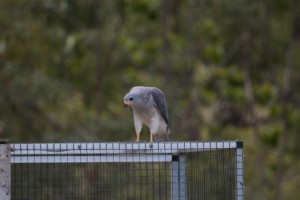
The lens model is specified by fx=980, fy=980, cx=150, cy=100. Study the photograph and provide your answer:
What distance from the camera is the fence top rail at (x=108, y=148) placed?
646 centimetres

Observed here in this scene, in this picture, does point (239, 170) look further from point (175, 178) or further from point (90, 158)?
point (90, 158)

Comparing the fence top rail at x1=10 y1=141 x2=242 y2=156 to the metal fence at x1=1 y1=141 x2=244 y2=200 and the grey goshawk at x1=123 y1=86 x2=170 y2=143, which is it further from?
the grey goshawk at x1=123 y1=86 x2=170 y2=143

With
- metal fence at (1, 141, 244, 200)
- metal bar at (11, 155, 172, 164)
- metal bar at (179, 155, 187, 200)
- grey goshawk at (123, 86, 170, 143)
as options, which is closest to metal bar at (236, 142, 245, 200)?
metal fence at (1, 141, 244, 200)

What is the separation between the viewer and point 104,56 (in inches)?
774

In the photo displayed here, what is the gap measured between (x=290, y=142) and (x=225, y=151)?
1568 cm

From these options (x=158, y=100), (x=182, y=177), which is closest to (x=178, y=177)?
(x=182, y=177)

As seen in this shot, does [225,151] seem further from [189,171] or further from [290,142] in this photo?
[290,142]

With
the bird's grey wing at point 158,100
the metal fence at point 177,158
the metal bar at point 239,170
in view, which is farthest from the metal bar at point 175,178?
the bird's grey wing at point 158,100

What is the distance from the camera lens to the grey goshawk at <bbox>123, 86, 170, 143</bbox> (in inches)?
351

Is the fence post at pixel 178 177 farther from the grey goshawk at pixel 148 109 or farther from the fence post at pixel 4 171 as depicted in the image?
the grey goshawk at pixel 148 109

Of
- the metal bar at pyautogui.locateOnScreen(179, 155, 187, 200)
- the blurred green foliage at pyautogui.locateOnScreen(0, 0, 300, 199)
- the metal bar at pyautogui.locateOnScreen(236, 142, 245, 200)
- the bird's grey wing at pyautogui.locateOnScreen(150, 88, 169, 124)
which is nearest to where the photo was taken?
the metal bar at pyautogui.locateOnScreen(236, 142, 245, 200)

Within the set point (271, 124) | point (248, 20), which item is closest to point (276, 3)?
point (248, 20)

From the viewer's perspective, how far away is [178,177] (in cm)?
668

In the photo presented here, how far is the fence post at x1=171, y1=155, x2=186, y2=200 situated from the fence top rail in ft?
0.40
